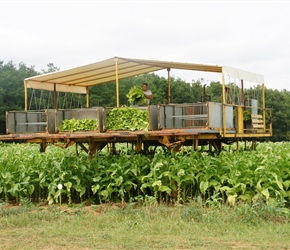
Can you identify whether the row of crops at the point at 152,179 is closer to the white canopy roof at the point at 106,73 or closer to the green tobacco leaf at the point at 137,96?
the green tobacco leaf at the point at 137,96

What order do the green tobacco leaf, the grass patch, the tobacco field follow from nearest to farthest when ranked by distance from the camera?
the grass patch < the tobacco field < the green tobacco leaf

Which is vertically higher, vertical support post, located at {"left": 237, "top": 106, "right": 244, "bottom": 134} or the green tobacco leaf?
the green tobacco leaf

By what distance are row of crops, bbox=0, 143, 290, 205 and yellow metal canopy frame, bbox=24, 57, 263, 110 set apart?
245 centimetres

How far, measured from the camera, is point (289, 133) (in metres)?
58.4

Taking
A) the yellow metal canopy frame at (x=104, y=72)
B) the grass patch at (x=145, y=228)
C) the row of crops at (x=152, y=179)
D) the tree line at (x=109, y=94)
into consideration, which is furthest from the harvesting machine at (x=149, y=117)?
the tree line at (x=109, y=94)

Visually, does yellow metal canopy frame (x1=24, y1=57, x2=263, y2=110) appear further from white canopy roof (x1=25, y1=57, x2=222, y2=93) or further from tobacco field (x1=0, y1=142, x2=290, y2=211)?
tobacco field (x1=0, y1=142, x2=290, y2=211)

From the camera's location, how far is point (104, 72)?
701 inches

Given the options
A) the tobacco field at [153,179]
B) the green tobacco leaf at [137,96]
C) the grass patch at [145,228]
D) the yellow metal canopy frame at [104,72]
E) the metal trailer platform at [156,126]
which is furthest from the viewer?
the green tobacco leaf at [137,96]

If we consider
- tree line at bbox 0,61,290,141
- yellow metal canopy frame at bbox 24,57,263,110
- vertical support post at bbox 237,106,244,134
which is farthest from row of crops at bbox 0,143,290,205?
tree line at bbox 0,61,290,141

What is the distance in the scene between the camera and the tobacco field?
1141 cm

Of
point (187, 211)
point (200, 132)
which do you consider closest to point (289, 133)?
point (200, 132)

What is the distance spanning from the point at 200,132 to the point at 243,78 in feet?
14.0

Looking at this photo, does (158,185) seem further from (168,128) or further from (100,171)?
(168,128)

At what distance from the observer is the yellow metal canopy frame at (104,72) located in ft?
52.1
